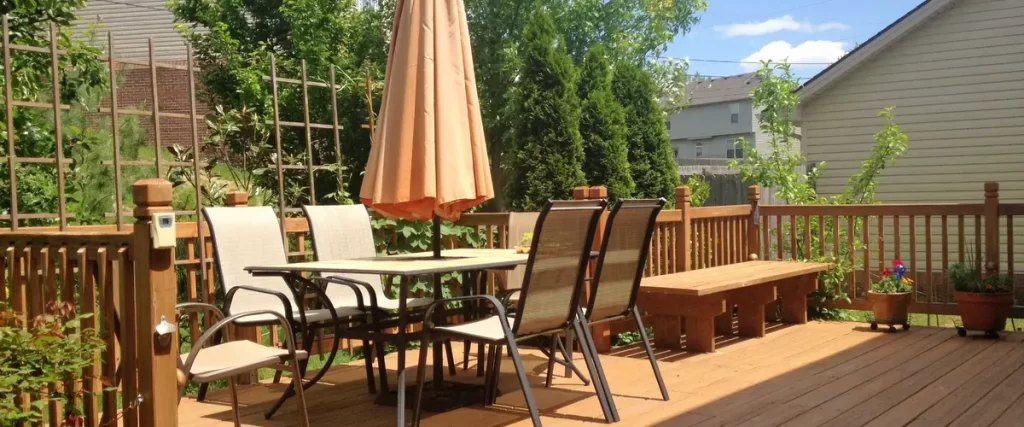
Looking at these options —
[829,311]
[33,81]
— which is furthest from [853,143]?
[33,81]

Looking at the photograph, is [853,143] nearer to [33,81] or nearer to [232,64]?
[232,64]

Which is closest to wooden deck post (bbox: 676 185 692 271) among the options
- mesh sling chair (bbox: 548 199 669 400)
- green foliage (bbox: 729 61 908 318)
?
green foliage (bbox: 729 61 908 318)

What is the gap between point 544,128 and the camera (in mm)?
11602

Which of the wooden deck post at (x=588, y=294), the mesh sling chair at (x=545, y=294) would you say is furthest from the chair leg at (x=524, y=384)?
the wooden deck post at (x=588, y=294)

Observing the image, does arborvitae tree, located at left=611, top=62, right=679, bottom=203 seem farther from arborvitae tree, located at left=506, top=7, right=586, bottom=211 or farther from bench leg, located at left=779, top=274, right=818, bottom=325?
bench leg, located at left=779, top=274, right=818, bottom=325

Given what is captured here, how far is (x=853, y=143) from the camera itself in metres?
12.7

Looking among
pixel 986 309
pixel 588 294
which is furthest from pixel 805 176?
pixel 588 294

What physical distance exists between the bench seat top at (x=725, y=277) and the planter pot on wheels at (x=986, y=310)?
104 cm

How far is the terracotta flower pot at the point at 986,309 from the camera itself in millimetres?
6195

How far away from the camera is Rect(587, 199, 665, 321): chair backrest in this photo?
4176 mm

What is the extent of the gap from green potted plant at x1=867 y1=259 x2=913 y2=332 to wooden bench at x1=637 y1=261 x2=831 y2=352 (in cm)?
47

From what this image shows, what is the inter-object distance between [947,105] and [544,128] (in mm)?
5199

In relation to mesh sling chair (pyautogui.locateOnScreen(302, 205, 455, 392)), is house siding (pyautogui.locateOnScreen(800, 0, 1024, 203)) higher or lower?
higher

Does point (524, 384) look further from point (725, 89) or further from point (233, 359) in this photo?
point (725, 89)
